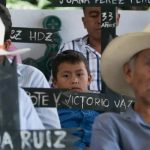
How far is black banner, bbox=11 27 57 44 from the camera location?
3.41 meters

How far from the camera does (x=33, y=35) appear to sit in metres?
3.42

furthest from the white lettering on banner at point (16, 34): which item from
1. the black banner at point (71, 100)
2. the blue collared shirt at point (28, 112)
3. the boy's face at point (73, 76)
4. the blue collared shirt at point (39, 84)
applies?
the boy's face at point (73, 76)

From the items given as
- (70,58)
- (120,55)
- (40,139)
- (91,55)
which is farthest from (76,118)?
(40,139)

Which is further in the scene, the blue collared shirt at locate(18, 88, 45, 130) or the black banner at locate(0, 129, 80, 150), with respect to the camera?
the blue collared shirt at locate(18, 88, 45, 130)

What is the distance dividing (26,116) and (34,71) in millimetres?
729

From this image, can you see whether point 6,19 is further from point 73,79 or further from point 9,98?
point 9,98

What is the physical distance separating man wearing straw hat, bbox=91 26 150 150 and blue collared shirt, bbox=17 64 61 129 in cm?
46

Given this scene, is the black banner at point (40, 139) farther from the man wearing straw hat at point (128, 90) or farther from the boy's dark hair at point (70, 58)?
the boy's dark hair at point (70, 58)

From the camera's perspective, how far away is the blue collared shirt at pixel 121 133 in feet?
8.71

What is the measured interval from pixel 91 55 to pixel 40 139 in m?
2.63

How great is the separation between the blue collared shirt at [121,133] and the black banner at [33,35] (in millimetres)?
797

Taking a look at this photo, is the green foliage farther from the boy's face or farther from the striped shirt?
the boy's face

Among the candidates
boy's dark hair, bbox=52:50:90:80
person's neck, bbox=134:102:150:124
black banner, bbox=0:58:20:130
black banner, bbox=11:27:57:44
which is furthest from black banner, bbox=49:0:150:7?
black banner, bbox=0:58:20:130

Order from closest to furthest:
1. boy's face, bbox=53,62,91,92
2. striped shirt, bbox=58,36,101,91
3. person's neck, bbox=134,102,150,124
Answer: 1. person's neck, bbox=134,102,150,124
2. boy's face, bbox=53,62,91,92
3. striped shirt, bbox=58,36,101,91
